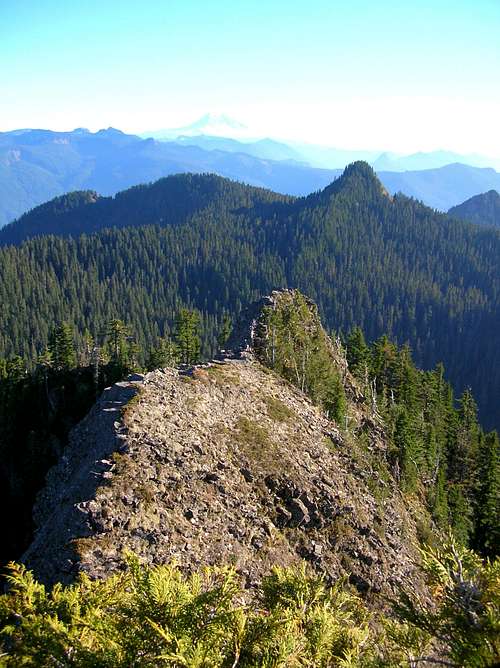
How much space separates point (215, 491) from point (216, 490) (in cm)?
11

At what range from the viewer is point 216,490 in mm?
26562

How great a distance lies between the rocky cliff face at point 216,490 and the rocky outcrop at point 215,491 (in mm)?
74

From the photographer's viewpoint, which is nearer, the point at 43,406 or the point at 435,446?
the point at 435,446

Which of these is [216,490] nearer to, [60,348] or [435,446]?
[435,446]

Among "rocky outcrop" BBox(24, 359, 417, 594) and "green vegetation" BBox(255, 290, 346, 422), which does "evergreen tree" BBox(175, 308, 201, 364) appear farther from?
"rocky outcrop" BBox(24, 359, 417, 594)

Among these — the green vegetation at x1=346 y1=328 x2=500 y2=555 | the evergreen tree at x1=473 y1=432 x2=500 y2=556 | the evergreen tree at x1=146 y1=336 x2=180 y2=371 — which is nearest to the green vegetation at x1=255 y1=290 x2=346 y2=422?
the green vegetation at x1=346 y1=328 x2=500 y2=555

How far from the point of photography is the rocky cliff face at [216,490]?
71.1 ft

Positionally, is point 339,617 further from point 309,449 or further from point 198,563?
point 309,449

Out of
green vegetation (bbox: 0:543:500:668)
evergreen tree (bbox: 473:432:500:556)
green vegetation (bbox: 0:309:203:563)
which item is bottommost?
evergreen tree (bbox: 473:432:500:556)

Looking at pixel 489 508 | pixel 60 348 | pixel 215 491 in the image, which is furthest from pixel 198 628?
pixel 60 348

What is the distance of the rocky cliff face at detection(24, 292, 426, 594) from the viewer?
21.7 m

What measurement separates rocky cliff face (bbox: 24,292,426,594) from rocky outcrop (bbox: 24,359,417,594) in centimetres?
7

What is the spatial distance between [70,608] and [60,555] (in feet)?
26.7

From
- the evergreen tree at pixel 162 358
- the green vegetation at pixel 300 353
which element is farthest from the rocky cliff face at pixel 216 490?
the evergreen tree at pixel 162 358
